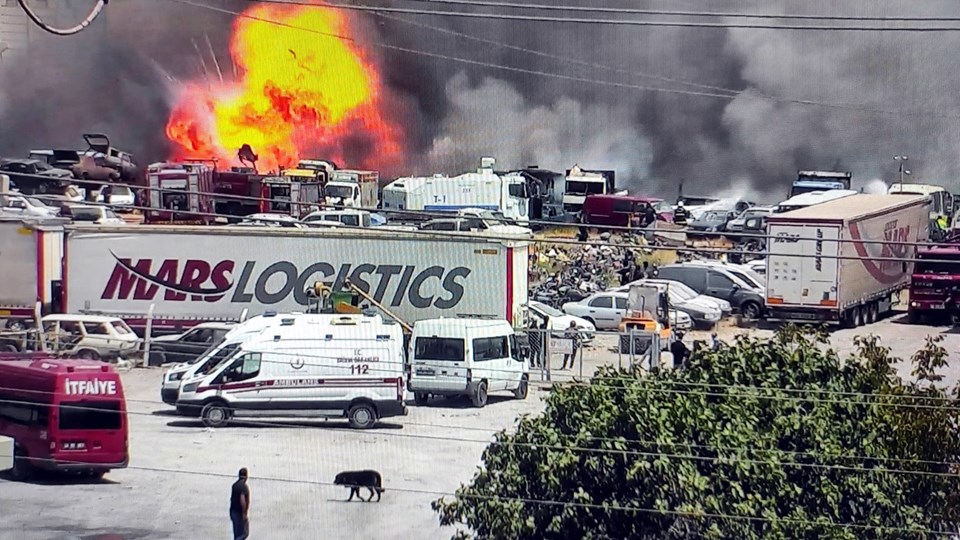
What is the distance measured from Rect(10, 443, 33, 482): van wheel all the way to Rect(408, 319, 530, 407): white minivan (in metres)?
3.41

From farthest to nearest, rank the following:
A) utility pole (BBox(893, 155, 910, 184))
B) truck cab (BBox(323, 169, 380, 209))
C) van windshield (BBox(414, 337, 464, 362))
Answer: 1. utility pole (BBox(893, 155, 910, 184))
2. truck cab (BBox(323, 169, 380, 209))
3. van windshield (BBox(414, 337, 464, 362))

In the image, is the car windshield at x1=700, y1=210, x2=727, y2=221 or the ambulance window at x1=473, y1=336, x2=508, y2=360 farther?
the car windshield at x1=700, y1=210, x2=727, y2=221

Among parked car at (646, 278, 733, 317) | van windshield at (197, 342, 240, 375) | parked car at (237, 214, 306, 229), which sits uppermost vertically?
parked car at (237, 214, 306, 229)

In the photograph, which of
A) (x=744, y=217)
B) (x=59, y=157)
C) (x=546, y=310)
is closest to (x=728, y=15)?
(x=744, y=217)

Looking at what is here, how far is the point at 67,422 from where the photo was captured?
10.1 metres

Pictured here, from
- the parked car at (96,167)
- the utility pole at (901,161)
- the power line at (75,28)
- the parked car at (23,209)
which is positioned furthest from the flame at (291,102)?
the power line at (75,28)

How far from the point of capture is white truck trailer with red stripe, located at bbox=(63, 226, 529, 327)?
14594 mm

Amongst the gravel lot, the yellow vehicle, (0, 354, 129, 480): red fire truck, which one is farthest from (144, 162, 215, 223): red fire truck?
(0, 354, 129, 480): red fire truck

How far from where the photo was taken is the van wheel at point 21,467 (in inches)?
393

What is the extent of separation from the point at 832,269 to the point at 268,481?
782 cm

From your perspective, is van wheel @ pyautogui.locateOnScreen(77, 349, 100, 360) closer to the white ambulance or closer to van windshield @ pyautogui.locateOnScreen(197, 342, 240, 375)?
the white ambulance

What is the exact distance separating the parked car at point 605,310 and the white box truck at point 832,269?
119 cm

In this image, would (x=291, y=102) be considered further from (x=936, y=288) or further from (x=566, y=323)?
(x=936, y=288)

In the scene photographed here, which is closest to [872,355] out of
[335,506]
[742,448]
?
[742,448]
